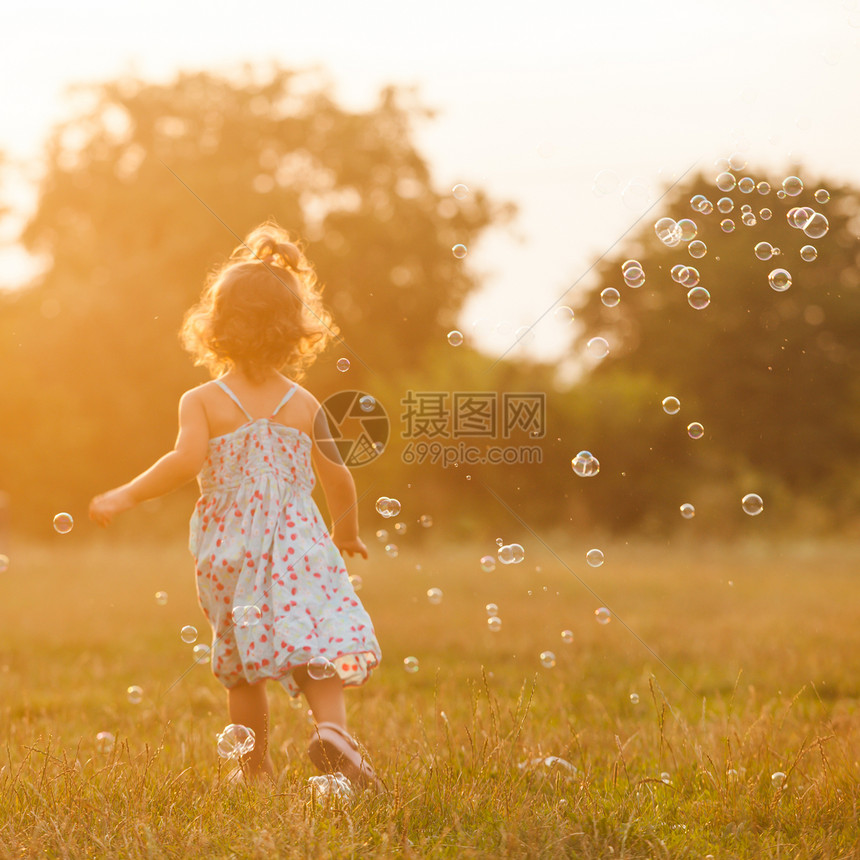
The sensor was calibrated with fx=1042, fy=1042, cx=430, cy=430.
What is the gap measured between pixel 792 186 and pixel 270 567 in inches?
105

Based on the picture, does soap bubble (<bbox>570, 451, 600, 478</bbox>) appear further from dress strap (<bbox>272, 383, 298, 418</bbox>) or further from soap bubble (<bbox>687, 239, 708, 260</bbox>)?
dress strap (<bbox>272, 383, 298, 418</bbox>)

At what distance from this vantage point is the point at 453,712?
374cm

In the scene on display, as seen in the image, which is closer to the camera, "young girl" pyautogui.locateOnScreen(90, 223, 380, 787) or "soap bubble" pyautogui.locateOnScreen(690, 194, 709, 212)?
"young girl" pyautogui.locateOnScreen(90, 223, 380, 787)

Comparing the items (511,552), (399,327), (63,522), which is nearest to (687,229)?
(511,552)

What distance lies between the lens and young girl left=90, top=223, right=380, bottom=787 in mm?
2654

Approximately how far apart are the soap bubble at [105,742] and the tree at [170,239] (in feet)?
18.0

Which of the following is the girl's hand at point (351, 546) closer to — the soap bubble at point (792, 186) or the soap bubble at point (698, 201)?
the soap bubble at point (698, 201)

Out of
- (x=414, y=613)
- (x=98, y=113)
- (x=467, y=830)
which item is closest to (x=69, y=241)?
(x=98, y=113)

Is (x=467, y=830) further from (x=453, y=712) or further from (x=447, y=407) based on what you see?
(x=447, y=407)

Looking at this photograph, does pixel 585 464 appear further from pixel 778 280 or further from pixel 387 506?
pixel 778 280

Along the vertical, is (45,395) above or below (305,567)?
above

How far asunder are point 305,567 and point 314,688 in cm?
31
